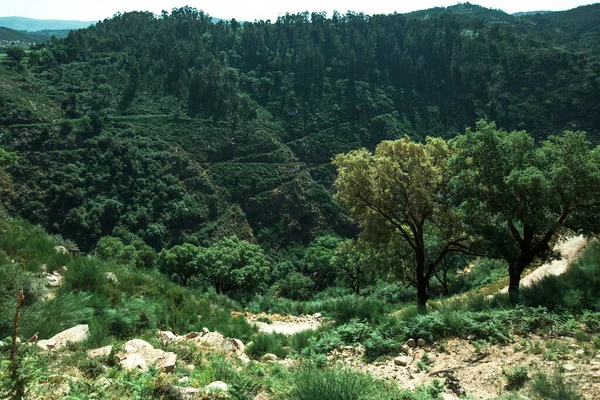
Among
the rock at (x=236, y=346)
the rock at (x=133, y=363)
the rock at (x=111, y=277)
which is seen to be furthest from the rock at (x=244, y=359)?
the rock at (x=111, y=277)

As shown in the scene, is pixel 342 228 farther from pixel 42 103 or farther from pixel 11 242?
pixel 11 242

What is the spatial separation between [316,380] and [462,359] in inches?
125

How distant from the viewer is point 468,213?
10.8 metres

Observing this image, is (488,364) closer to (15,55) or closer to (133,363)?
(133,363)

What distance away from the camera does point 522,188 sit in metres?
9.16

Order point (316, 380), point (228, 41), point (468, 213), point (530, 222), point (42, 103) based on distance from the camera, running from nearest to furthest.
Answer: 1. point (316, 380)
2. point (530, 222)
3. point (468, 213)
4. point (42, 103)
5. point (228, 41)

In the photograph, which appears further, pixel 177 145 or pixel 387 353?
pixel 177 145

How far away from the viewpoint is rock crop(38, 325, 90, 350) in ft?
15.6

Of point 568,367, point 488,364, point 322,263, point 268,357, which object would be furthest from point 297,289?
point 568,367

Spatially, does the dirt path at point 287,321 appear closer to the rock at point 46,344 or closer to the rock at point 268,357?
the rock at point 268,357

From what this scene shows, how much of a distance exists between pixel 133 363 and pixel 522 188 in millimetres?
8757

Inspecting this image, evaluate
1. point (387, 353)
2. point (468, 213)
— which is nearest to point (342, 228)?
point (468, 213)

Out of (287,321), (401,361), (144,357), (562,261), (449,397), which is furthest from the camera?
(287,321)

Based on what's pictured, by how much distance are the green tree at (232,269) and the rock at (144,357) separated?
944 inches
